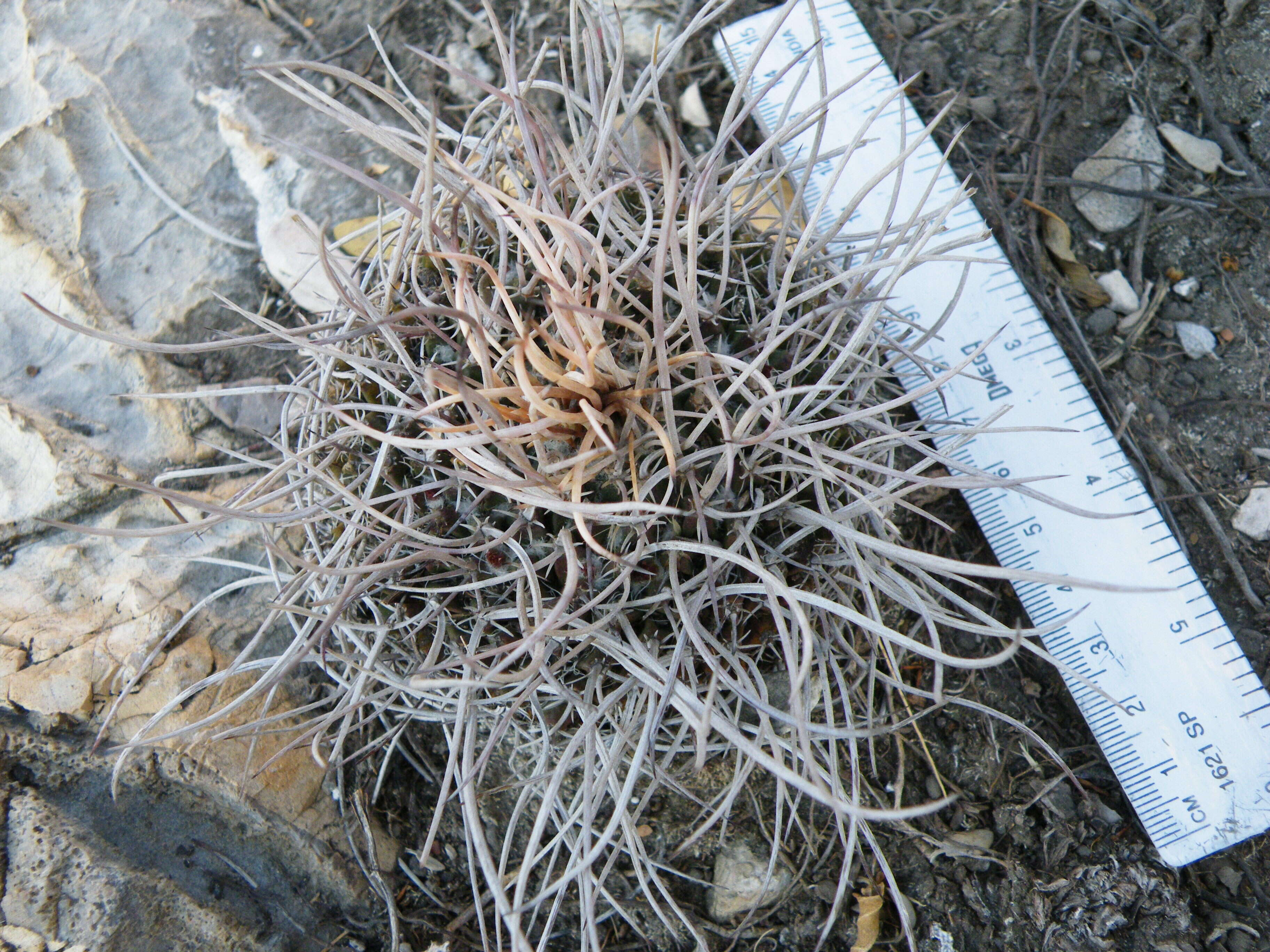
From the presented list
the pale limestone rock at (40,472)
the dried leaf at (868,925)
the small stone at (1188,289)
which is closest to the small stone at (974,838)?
the dried leaf at (868,925)

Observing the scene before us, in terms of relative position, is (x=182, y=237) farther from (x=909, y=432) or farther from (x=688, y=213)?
(x=909, y=432)

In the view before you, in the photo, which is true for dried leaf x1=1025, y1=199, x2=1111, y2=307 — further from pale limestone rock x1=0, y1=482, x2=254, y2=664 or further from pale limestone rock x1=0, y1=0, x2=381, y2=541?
pale limestone rock x1=0, y1=482, x2=254, y2=664

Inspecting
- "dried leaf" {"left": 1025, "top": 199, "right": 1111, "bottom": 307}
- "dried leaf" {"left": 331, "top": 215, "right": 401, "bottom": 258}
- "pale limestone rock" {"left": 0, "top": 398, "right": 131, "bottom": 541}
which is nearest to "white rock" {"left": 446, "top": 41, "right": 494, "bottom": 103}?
"dried leaf" {"left": 331, "top": 215, "right": 401, "bottom": 258}

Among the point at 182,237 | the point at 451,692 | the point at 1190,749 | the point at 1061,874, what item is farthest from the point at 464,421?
the point at 1190,749

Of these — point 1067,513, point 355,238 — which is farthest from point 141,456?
point 1067,513

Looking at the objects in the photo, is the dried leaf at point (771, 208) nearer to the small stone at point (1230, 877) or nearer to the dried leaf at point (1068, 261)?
the dried leaf at point (1068, 261)

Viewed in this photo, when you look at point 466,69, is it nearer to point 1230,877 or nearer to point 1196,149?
point 1196,149
